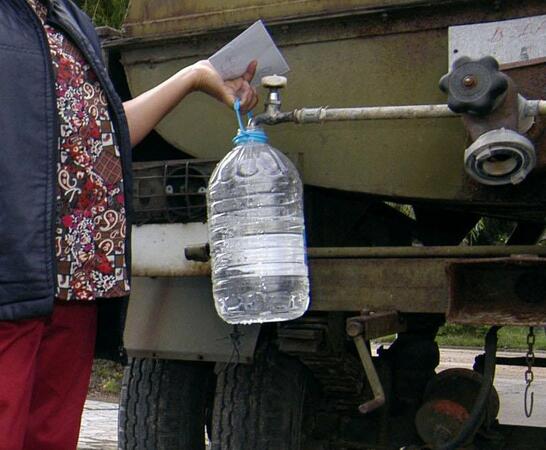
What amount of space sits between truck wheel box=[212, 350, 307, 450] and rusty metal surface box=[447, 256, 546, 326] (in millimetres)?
1170

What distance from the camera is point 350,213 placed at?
14.6 feet

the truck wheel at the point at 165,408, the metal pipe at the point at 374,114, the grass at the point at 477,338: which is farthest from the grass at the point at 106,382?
the metal pipe at the point at 374,114

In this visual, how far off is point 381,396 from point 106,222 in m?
1.28

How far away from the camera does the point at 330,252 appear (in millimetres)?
3654

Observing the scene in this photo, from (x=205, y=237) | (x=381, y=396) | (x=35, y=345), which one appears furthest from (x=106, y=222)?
(x=205, y=237)

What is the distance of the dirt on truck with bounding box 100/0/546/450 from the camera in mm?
3244

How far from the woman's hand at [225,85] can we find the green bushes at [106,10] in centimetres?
1022

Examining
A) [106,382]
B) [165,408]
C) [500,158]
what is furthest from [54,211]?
[106,382]

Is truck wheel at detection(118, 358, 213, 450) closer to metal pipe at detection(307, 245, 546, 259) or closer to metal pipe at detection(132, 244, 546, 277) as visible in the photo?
metal pipe at detection(132, 244, 546, 277)

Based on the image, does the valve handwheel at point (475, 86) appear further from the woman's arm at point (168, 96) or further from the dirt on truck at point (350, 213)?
the woman's arm at point (168, 96)

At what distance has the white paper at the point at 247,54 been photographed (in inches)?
111

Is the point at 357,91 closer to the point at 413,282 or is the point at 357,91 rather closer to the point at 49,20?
the point at 413,282

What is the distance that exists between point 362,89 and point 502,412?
177 inches

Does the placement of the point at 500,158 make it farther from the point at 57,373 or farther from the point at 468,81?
the point at 57,373
